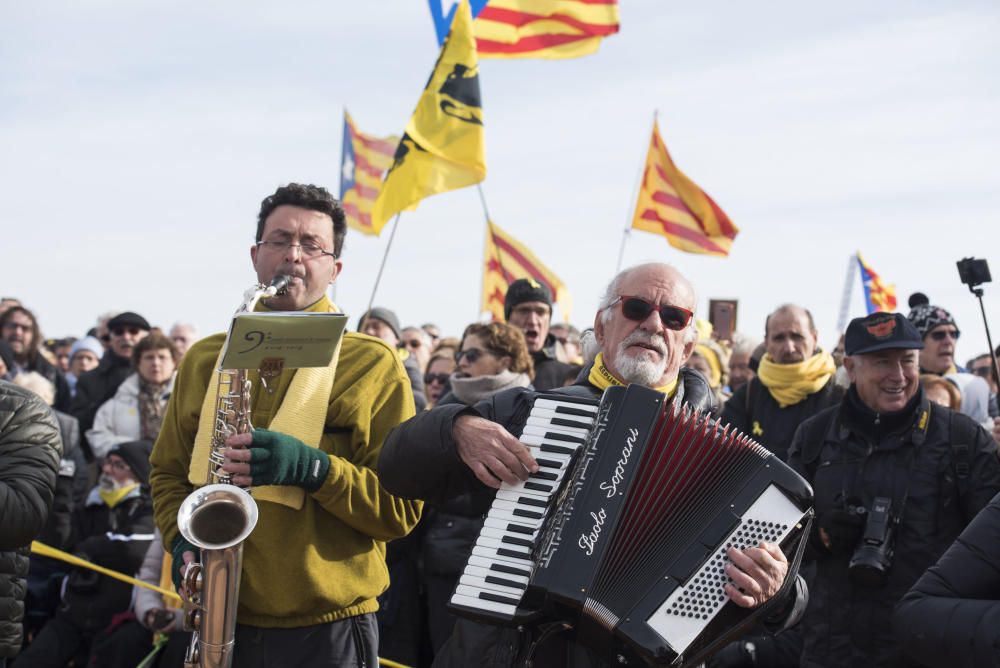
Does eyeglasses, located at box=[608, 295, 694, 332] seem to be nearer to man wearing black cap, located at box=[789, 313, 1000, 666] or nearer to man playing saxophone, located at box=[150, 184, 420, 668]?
man playing saxophone, located at box=[150, 184, 420, 668]

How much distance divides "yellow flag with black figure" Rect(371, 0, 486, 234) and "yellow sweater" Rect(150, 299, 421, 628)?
5330mm

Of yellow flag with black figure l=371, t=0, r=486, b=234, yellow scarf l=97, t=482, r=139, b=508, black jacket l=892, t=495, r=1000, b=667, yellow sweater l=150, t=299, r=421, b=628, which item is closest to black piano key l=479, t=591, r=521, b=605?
yellow sweater l=150, t=299, r=421, b=628

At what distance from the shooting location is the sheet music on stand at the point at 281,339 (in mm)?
3385

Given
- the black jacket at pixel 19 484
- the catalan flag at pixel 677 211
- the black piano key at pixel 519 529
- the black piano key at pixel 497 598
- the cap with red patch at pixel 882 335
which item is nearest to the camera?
the black piano key at pixel 497 598

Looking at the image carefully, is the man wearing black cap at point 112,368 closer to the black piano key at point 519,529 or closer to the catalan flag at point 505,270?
the catalan flag at point 505,270

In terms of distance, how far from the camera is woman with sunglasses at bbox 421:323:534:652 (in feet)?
21.0

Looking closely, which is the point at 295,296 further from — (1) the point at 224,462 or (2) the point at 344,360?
(1) the point at 224,462

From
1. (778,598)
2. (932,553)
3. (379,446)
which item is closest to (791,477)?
(778,598)

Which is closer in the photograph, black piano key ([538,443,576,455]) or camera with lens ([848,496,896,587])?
black piano key ([538,443,576,455])

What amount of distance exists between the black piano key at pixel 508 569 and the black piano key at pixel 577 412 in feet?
1.59

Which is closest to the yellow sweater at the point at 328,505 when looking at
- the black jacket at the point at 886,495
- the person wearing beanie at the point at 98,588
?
the black jacket at the point at 886,495

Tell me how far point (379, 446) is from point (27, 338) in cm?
711

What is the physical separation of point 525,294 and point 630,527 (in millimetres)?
5027

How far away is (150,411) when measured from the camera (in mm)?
8219
